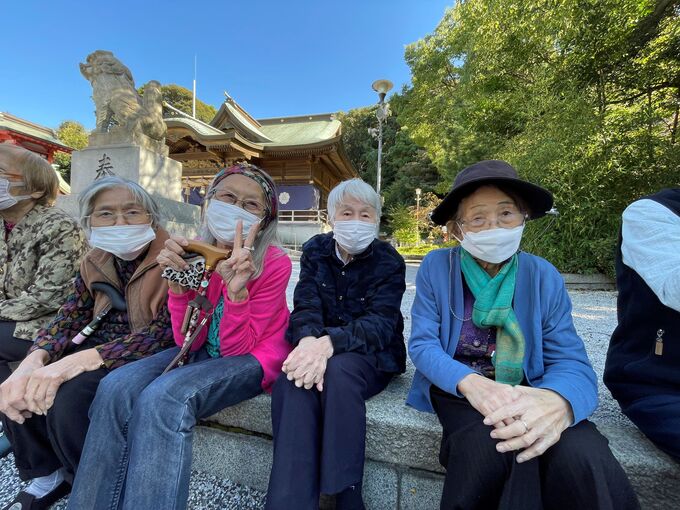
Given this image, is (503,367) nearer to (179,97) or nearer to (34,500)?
(34,500)

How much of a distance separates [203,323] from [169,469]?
54cm

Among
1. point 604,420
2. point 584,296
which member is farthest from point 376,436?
point 584,296

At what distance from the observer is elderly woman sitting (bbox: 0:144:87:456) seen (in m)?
1.75

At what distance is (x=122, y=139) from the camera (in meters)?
4.95

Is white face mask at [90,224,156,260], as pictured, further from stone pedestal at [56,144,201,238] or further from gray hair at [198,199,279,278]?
stone pedestal at [56,144,201,238]

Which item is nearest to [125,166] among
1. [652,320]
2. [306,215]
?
[652,320]

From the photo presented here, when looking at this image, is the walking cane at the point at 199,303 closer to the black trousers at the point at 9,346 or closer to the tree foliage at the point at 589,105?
the black trousers at the point at 9,346

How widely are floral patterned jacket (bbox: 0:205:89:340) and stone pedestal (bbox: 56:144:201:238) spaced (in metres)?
2.79

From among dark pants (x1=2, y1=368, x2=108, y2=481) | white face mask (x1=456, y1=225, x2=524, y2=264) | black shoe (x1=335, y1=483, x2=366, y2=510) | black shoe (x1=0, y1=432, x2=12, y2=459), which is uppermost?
white face mask (x1=456, y1=225, x2=524, y2=264)

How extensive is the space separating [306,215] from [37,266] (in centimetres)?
1650

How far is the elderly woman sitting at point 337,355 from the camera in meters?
1.17

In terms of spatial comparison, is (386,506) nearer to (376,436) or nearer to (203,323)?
Answer: (376,436)

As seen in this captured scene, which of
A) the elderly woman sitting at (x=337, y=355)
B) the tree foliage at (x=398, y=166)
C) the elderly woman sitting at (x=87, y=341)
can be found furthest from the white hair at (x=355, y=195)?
the tree foliage at (x=398, y=166)

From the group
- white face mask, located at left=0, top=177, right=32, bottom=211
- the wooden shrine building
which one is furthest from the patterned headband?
the wooden shrine building
